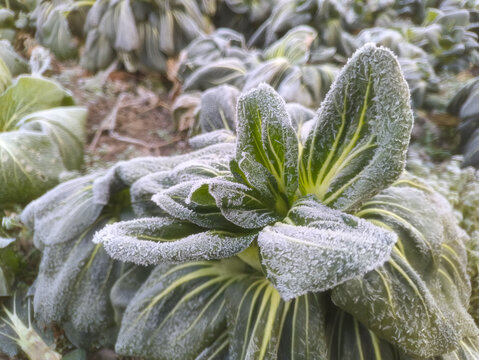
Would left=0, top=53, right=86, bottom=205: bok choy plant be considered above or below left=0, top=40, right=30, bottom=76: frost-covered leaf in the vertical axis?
below

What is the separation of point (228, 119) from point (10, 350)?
0.90 metres

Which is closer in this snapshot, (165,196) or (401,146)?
(401,146)

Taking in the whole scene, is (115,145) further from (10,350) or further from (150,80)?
(10,350)

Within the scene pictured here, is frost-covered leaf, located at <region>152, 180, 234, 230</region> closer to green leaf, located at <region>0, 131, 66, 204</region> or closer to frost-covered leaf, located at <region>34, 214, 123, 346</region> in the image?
frost-covered leaf, located at <region>34, 214, 123, 346</region>

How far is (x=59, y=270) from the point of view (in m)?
1.04

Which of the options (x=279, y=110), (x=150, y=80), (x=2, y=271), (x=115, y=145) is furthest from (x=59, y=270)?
(x=150, y=80)

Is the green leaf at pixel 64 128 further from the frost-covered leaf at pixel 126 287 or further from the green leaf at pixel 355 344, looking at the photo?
the green leaf at pixel 355 344

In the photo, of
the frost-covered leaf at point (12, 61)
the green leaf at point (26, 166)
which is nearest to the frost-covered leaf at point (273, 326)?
the green leaf at point (26, 166)

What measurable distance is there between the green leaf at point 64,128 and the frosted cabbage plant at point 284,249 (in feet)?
2.35

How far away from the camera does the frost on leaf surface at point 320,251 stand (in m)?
0.49

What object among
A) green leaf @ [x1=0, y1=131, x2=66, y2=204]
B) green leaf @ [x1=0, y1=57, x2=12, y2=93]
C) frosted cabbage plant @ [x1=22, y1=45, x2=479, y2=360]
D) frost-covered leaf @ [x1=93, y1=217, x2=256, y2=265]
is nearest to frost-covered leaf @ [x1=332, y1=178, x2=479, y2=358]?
frosted cabbage plant @ [x1=22, y1=45, x2=479, y2=360]

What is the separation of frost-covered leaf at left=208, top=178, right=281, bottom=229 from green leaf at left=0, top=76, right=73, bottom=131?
4.74 feet

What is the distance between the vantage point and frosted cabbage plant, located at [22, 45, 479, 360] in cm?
61

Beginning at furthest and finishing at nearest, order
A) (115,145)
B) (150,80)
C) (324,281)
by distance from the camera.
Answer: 1. (150,80)
2. (115,145)
3. (324,281)
